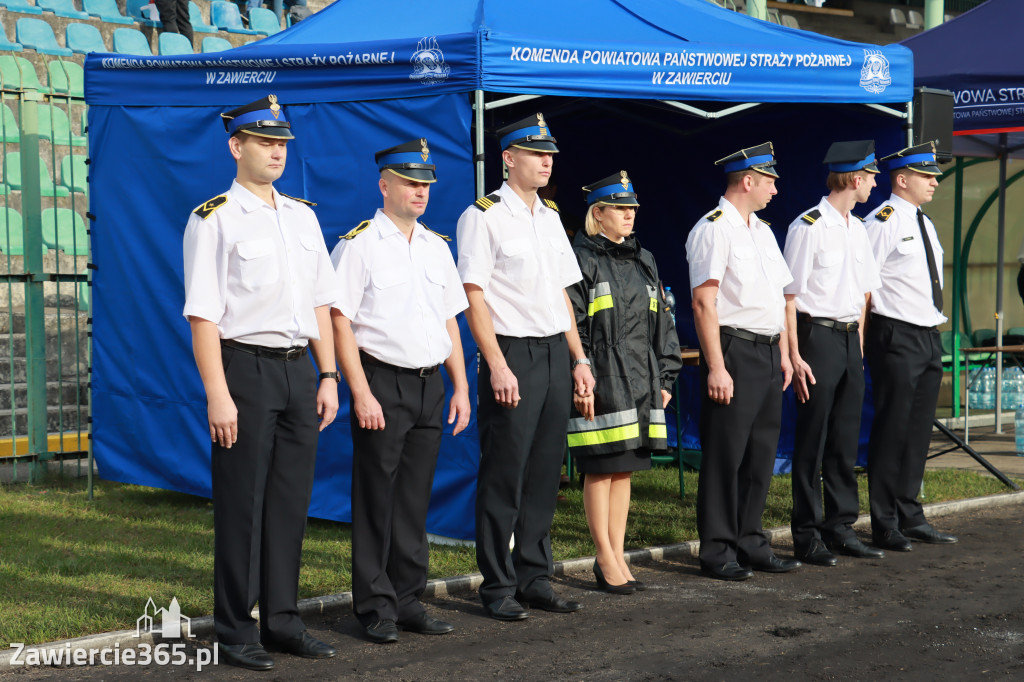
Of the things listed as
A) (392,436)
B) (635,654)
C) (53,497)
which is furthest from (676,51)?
(53,497)

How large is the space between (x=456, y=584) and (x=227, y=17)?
38.4ft

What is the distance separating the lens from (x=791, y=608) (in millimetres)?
5582

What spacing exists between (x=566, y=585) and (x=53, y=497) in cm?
407

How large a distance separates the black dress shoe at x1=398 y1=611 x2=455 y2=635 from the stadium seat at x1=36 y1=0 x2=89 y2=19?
1138 centimetres

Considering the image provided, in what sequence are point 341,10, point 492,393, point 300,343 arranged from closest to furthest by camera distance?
point 300,343 → point 492,393 → point 341,10

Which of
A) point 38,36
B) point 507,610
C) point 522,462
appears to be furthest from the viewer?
point 38,36

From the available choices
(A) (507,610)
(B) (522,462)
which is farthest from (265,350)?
(A) (507,610)

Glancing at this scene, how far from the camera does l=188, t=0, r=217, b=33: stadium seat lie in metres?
15.5

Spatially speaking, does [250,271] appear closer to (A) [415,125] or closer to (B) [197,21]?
(A) [415,125]

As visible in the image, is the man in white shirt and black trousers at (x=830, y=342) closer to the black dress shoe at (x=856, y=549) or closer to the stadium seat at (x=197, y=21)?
the black dress shoe at (x=856, y=549)

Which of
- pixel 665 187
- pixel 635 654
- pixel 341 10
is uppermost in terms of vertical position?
pixel 341 10

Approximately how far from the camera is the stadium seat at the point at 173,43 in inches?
544

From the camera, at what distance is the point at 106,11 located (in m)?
14.8

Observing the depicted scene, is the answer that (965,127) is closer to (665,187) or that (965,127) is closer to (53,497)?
(665,187)
